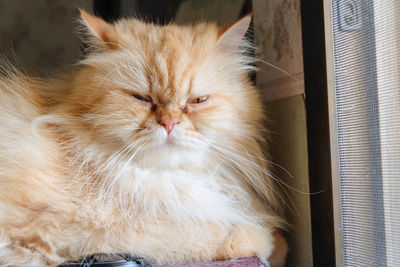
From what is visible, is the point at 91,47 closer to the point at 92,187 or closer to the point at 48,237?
the point at 92,187

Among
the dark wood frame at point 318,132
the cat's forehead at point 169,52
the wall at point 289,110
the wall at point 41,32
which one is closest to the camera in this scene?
the dark wood frame at point 318,132

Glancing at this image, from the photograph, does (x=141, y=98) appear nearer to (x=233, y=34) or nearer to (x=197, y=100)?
(x=197, y=100)

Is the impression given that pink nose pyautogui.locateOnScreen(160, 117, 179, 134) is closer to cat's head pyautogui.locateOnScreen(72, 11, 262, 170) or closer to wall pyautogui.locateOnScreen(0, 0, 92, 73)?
cat's head pyautogui.locateOnScreen(72, 11, 262, 170)

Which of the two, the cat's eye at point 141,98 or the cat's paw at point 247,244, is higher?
the cat's eye at point 141,98

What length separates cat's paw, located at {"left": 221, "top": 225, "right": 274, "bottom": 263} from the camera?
3.68ft

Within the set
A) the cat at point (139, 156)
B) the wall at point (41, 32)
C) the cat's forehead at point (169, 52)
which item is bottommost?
the cat at point (139, 156)

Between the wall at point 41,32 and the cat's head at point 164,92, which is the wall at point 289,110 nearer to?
the cat's head at point 164,92

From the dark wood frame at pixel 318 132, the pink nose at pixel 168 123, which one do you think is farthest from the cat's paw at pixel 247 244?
the pink nose at pixel 168 123

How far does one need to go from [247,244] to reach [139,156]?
442 mm

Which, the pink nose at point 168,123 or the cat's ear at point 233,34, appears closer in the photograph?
the pink nose at point 168,123

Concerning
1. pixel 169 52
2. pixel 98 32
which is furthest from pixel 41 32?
pixel 169 52

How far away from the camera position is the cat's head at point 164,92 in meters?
1.13

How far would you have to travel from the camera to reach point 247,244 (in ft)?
3.72

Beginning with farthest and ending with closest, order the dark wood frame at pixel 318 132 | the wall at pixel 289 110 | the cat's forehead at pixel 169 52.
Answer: the wall at pixel 289 110
the cat's forehead at pixel 169 52
the dark wood frame at pixel 318 132
